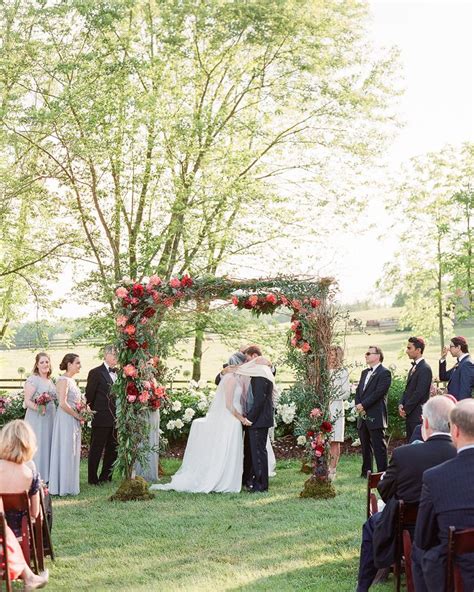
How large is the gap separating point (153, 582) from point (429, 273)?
19905 mm

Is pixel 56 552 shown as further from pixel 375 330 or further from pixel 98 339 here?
pixel 375 330

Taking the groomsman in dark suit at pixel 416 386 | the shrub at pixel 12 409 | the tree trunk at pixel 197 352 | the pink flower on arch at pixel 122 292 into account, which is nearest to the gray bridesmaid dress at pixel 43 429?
the pink flower on arch at pixel 122 292

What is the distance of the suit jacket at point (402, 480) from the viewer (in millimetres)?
6152

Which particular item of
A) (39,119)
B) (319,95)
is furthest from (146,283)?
(319,95)

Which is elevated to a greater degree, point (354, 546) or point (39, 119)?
point (39, 119)

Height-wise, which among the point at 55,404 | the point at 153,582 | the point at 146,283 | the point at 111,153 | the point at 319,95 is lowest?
the point at 153,582

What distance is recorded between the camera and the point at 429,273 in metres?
25.8

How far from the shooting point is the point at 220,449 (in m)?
12.8

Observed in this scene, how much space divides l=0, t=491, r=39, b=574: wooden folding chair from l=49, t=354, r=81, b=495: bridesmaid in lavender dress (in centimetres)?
471

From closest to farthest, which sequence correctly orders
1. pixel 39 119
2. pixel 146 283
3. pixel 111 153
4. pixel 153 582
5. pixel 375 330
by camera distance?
pixel 153 582 < pixel 146 283 < pixel 39 119 < pixel 111 153 < pixel 375 330

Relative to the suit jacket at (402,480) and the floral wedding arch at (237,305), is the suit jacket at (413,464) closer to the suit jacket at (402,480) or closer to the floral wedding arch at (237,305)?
the suit jacket at (402,480)

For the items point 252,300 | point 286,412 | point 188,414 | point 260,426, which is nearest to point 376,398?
point 260,426

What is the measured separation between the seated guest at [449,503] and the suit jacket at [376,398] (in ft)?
23.7

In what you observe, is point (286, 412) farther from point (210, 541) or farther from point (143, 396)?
point (210, 541)
